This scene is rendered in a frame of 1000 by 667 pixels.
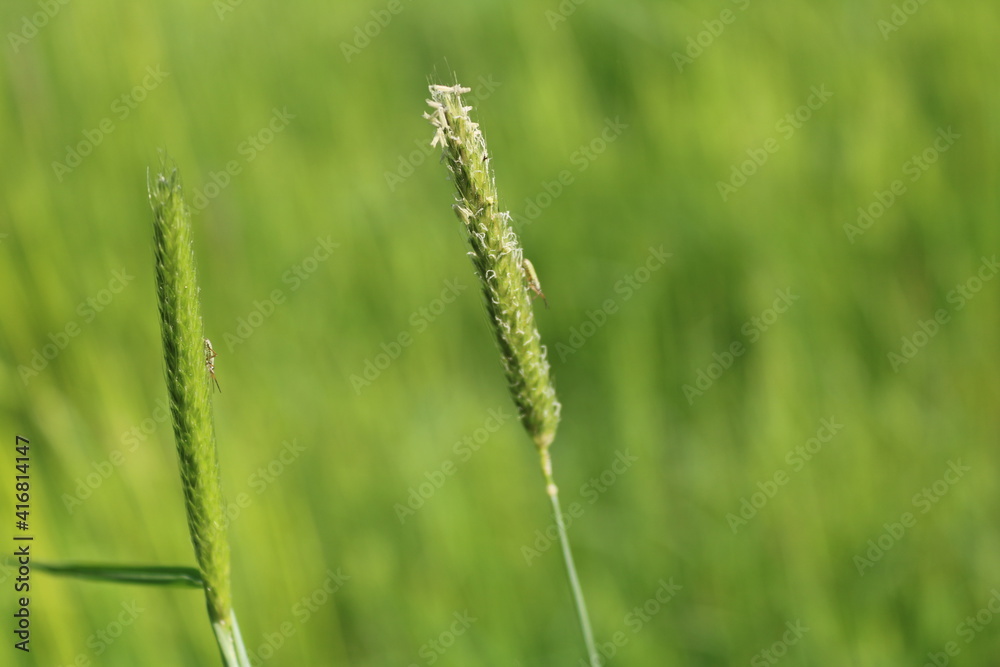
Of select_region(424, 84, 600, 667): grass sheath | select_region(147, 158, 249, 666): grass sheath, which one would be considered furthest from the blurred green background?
select_region(147, 158, 249, 666): grass sheath

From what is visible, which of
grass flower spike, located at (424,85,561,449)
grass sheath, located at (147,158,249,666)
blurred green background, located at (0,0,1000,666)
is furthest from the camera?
blurred green background, located at (0,0,1000,666)

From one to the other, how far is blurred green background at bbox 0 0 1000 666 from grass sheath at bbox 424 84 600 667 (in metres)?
1.26

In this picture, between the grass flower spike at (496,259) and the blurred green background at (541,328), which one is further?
the blurred green background at (541,328)

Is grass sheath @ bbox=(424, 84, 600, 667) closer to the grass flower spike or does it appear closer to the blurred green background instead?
the grass flower spike

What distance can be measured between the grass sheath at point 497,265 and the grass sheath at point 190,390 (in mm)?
280

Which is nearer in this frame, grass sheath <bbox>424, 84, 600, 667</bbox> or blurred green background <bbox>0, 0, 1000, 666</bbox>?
grass sheath <bbox>424, 84, 600, 667</bbox>

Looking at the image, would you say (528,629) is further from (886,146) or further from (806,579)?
(886,146)

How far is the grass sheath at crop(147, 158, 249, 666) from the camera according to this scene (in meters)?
0.91

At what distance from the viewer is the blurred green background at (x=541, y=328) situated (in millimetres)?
2396

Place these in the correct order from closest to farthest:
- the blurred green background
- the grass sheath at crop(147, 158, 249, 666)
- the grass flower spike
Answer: the grass sheath at crop(147, 158, 249, 666) → the grass flower spike → the blurred green background

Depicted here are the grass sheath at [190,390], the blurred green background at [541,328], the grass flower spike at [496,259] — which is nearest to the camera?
the grass sheath at [190,390]

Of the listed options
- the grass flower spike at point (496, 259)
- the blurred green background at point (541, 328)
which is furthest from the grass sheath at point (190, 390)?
the blurred green background at point (541, 328)

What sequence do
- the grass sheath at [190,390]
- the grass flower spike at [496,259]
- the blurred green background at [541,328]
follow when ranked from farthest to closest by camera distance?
the blurred green background at [541,328]
the grass flower spike at [496,259]
the grass sheath at [190,390]

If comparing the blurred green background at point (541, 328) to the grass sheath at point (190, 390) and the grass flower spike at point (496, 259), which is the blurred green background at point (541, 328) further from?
the grass sheath at point (190, 390)
